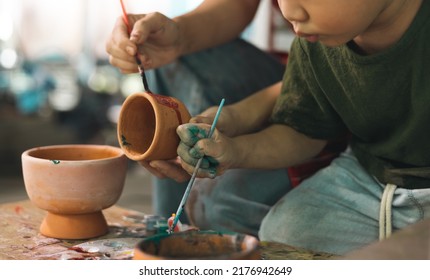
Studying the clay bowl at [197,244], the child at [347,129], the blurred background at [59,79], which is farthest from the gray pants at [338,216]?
the blurred background at [59,79]

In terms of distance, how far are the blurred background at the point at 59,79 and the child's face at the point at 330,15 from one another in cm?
284

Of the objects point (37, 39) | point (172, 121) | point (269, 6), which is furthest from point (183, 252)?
point (37, 39)

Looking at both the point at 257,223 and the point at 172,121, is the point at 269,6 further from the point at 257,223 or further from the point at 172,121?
the point at 172,121

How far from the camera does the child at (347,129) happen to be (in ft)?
4.06

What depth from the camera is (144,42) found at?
5.01ft

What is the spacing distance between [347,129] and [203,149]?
1.68 ft

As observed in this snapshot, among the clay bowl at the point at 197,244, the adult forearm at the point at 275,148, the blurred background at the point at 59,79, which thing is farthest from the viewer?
the blurred background at the point at 59,79

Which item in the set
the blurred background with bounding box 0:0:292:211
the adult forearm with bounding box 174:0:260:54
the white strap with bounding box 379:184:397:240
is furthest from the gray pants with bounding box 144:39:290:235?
the blurred background with bounding box 0:0:292:211

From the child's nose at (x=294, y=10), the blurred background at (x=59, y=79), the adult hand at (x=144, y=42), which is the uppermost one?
the child's nose at (x=294, y=10)

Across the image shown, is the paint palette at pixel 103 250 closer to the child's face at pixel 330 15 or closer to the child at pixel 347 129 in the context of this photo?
the child at pixel 347 129

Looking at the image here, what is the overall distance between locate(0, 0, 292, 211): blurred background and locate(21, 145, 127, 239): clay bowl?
251cm

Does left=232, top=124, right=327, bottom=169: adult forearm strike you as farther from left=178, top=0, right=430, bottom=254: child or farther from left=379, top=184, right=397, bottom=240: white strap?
left=379, top=184, right=397, bottom=240: white strap

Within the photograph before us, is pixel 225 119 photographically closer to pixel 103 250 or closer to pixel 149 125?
pixel 149 125

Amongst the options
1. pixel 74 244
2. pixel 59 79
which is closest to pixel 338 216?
pixel 74 244
